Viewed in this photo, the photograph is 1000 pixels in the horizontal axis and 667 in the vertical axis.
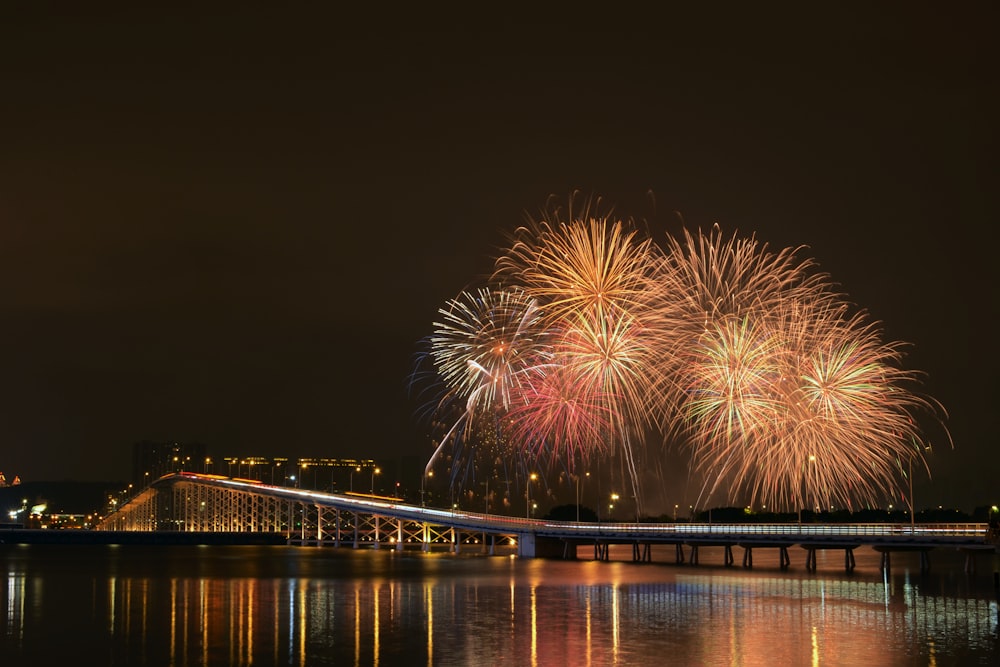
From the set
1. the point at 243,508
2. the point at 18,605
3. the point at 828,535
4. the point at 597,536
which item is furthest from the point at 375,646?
the point at 243,508

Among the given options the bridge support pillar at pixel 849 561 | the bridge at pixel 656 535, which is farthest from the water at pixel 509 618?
the bridge at pixel 656 535

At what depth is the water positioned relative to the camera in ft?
133

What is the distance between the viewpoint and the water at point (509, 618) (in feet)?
133

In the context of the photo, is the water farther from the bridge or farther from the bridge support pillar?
the bridge

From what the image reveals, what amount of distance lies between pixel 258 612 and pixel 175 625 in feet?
17.0

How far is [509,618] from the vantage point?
5131cm

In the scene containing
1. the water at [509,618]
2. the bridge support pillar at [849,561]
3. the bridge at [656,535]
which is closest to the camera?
the water at [509,618]

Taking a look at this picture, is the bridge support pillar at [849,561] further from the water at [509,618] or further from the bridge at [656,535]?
the water at [509,618]

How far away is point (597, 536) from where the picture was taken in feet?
335

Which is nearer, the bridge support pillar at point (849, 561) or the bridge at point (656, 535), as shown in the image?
the bridge at point (656, 535)

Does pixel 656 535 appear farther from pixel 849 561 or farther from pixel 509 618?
pixel 509 618

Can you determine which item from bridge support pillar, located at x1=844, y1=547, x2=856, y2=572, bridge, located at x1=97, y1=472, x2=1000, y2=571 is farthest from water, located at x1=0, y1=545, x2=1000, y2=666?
bridge, located at x1=97, y1=472, x2=1000, y2=571

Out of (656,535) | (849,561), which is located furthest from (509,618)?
(656,535)

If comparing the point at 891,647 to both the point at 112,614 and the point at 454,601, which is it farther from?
the point at 112,614
